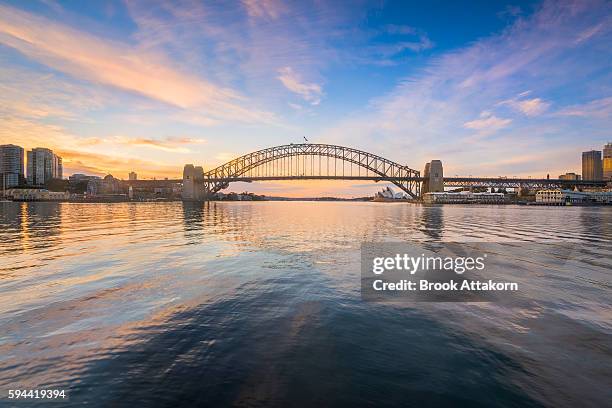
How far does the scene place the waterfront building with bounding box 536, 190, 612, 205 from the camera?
141625 millimetres

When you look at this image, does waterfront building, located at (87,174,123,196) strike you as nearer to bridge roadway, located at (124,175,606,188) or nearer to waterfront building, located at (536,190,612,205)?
bridge roadway, located at (124,175,606,188)

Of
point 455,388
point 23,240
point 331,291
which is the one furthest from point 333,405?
point 23,240

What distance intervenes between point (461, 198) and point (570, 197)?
1900 inches

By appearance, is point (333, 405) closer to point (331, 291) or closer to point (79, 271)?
point (331, 291)

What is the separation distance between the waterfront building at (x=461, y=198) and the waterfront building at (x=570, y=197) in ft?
50.7

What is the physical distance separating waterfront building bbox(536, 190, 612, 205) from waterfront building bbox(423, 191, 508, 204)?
1546cm

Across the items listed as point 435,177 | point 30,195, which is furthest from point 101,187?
point 435,177

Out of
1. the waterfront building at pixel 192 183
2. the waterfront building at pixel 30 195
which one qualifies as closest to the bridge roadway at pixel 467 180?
the waterfront building at pixel 192 183

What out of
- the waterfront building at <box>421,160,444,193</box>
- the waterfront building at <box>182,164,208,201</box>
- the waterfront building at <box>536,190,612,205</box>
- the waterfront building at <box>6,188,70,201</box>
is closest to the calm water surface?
the waterfront building at <box>421,160,444,193</box>

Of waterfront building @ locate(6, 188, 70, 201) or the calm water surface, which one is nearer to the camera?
the calm water surface

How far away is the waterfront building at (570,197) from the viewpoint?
5576 inches

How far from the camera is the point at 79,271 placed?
11.7 metres

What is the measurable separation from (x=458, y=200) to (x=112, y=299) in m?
159

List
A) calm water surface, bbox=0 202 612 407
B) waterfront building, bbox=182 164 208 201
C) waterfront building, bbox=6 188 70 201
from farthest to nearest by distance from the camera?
waterfront building, bbox=182 164 208 201 < waterfront building, bbox=6 188 70 201 < calm water surface, bbox=0 202 612 407
